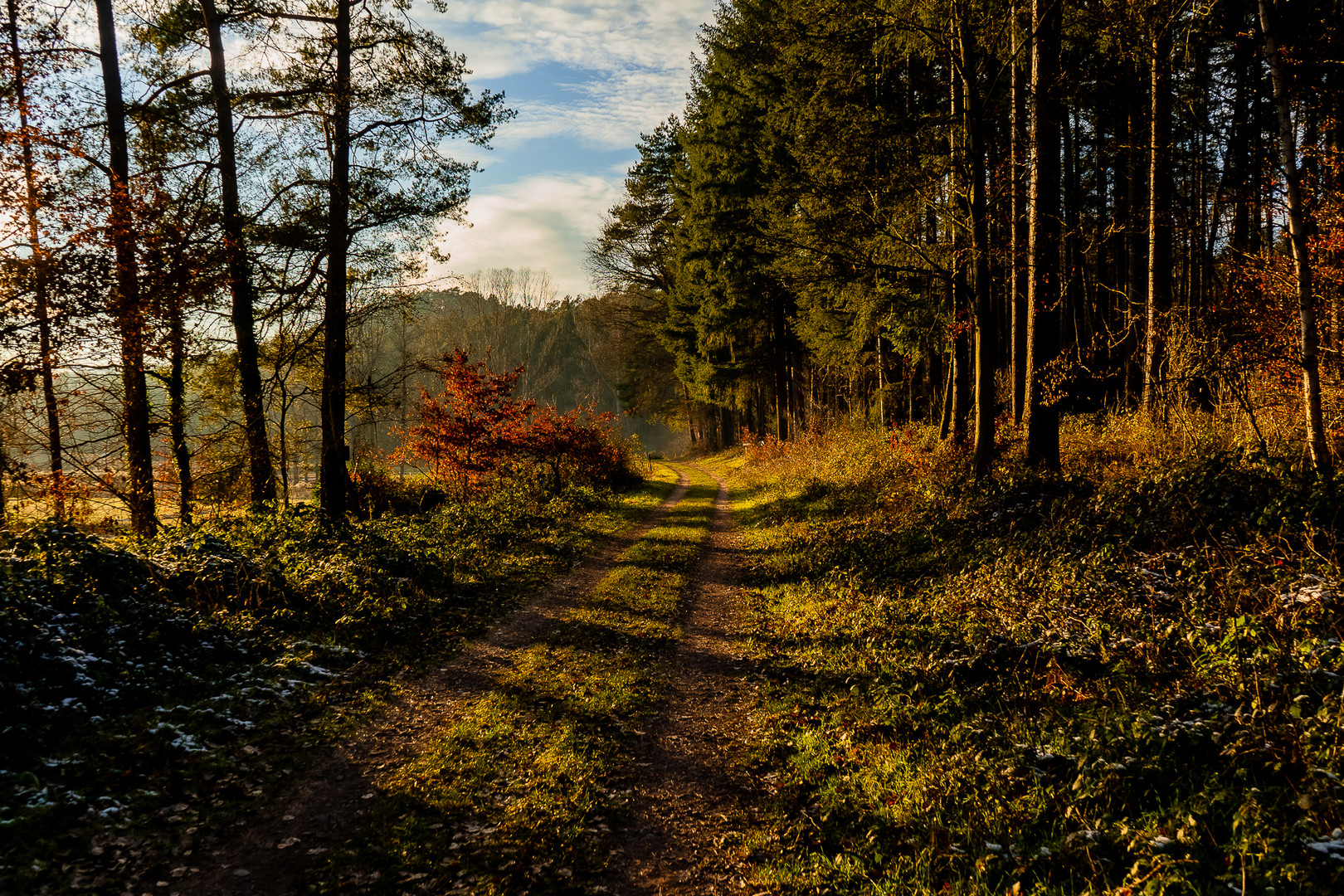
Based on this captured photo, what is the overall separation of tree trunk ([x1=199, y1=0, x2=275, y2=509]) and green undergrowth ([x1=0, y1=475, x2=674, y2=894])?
3.09 meters

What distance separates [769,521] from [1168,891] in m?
12.5

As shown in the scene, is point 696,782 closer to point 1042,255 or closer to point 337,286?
point 1042,255

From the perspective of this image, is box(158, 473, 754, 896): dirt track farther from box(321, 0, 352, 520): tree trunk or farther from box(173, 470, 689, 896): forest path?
box(321, 0, 352, 520): tree trunk

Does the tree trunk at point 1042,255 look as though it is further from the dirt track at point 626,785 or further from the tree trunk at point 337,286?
the tree trunk at point 337,286

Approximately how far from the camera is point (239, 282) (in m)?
12.4

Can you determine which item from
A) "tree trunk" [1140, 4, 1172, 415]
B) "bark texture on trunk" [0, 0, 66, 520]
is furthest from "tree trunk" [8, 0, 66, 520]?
"tree trunk" [1140, 4, 1172, 415]

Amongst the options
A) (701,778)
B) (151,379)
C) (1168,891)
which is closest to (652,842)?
(701,778)

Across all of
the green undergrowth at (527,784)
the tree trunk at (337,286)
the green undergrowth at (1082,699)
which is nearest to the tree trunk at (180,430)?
the tree trunk at (337,286)

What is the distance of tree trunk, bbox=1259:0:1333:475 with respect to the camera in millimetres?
6023

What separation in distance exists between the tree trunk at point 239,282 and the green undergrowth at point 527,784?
8.81 m

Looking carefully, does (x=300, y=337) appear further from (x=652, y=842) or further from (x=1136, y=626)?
(x=1136, y=626)

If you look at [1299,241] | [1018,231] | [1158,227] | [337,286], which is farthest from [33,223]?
[1158,227]

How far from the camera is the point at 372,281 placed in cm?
1475

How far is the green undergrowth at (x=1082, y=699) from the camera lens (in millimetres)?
3334
